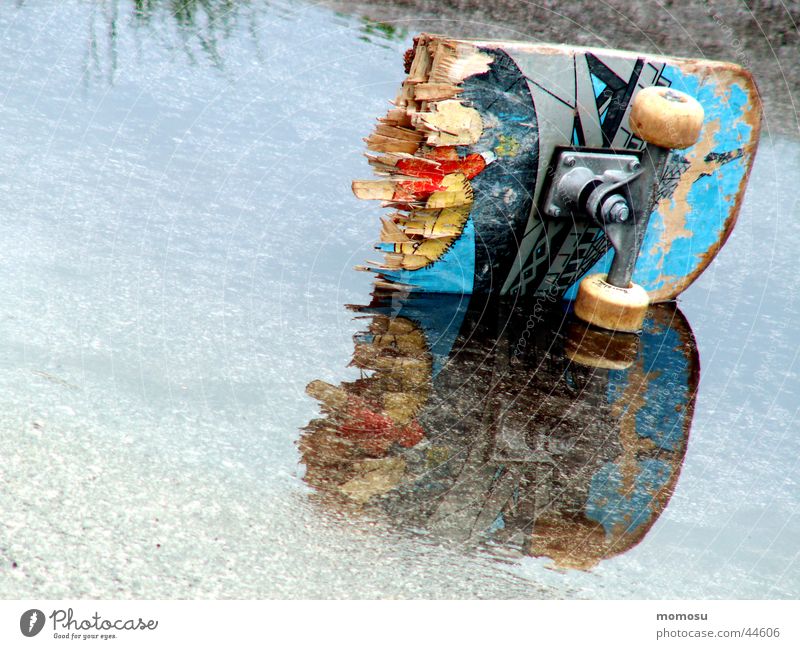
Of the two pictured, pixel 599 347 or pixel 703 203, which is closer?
pixel 599 347

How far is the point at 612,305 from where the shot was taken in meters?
4.09

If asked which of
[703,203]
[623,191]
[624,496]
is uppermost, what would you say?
[623,191]

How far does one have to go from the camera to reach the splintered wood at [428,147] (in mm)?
3748

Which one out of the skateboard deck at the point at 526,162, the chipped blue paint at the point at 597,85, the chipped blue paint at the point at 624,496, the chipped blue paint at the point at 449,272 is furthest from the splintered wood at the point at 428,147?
the chipped blue paint at the point at 624,496

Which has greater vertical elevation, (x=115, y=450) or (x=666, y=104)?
(x=666, y=104)

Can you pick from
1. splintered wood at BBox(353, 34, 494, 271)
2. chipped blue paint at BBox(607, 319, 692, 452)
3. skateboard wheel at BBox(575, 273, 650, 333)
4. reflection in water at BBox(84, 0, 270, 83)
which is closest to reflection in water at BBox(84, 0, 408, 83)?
reflection in water at BBox(84, 0, 270, 83)

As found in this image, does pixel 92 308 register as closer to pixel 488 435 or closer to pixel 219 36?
pixel 488 435

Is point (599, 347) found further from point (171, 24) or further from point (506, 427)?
point (171, 24)

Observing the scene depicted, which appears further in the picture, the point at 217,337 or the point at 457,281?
the point at 457,281

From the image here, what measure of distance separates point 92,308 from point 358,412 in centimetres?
103

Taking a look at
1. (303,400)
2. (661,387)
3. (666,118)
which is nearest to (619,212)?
(666,118)

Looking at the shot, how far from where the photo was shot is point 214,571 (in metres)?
2.35

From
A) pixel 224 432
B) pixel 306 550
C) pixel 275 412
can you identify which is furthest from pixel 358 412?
pixel 306 550

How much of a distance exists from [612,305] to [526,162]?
2.24 ft
